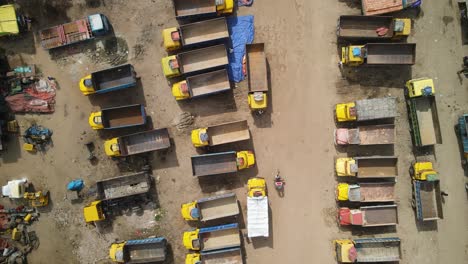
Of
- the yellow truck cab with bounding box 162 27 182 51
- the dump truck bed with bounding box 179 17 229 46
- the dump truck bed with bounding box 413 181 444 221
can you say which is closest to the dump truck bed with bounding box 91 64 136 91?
the yellow truck cab with bounding box 162 27 182 51

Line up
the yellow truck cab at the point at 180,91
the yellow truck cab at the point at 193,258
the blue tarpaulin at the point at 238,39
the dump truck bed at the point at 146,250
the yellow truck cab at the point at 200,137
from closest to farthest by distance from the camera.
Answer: the yellow truck cab at the point at 200,137
the yellow truck cab at the point at 193,258
the yellow truck cab at the point at 180,91
the dump truck bed at the point at 146,250
the blue tarpaulin at the point at 238,39

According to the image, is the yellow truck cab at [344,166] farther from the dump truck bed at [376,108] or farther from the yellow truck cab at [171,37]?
the yellow truck cab at [171,37]

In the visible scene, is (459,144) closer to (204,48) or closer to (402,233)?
(402,233)

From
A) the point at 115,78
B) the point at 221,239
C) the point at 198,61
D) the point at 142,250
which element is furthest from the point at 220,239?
the point at 115,78

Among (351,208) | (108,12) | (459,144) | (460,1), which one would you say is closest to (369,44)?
(460,1)

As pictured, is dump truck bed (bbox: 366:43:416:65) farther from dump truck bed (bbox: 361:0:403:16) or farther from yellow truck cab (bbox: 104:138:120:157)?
yellow truck cab (bbox: 104:138:120:157)

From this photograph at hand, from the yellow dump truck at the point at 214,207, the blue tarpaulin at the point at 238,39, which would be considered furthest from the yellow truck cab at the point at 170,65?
the yellow dump truck at the point at 214,207

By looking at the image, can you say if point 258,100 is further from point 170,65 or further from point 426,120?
point 426,120
